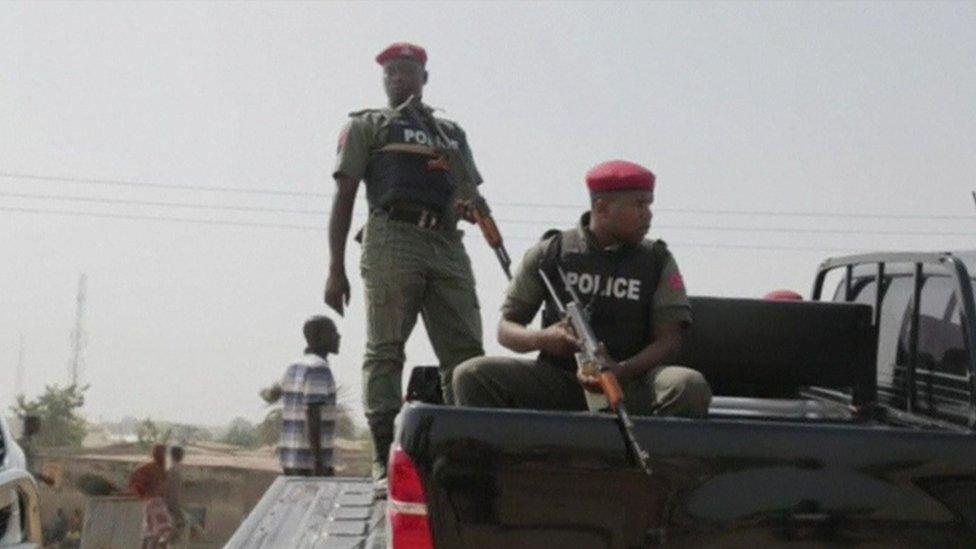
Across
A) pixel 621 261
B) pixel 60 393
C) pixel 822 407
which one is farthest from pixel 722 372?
pixel 60 393

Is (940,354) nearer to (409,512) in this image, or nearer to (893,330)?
(893,330)

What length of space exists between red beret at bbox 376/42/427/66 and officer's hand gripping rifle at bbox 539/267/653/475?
202cm

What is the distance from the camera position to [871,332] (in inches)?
285

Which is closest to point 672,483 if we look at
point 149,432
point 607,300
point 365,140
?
point 607,300

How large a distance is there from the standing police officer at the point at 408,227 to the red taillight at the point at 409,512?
9.84 ft

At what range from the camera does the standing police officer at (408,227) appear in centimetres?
768

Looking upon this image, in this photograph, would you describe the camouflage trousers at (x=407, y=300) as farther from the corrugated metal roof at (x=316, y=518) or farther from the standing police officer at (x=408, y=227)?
the corrugated metal roof at (x=316, y=518)

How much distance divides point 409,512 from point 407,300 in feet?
10.2

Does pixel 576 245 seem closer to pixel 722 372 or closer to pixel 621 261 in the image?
pixel 621 261

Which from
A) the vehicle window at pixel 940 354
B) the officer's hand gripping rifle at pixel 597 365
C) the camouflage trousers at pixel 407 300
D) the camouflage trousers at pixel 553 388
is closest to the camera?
the officer's hand gripping rifle at pixel 597 365

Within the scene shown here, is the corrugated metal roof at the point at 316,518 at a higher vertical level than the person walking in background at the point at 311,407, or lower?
lower

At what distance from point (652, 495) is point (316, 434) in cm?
637

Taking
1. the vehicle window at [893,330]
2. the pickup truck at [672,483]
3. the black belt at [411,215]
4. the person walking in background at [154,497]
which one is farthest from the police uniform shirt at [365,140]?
the person walking in background at [154,497]

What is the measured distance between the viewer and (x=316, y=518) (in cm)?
655
